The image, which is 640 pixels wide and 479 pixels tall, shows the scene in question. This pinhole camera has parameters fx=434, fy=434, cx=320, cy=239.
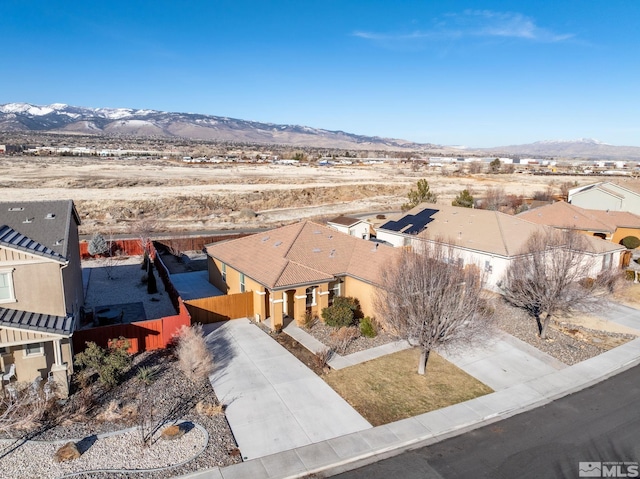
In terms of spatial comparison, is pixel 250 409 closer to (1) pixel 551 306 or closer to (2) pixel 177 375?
(2) pixel 177 375

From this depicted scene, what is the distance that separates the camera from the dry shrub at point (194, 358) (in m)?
17.0

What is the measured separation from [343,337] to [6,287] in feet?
45.2

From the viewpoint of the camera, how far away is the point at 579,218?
3922 cm

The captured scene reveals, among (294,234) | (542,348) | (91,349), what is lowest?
(542,348)

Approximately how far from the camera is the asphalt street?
1242 centimetres

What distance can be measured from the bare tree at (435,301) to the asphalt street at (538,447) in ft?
11.9

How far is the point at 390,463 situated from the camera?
12.7 m

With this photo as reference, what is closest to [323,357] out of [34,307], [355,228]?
Answer: [34,307]

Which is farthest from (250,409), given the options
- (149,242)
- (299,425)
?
(149,242)

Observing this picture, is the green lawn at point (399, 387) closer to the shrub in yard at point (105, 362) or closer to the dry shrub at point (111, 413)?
the dry shrub at point (111, 413)

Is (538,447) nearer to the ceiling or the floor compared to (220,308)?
nearer to the floor

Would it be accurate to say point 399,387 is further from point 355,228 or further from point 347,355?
point 355,228

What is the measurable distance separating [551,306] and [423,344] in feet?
26.9

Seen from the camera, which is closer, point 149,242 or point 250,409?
point 250,409
